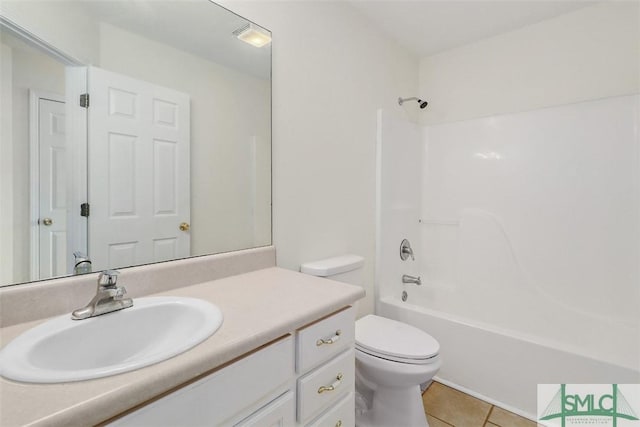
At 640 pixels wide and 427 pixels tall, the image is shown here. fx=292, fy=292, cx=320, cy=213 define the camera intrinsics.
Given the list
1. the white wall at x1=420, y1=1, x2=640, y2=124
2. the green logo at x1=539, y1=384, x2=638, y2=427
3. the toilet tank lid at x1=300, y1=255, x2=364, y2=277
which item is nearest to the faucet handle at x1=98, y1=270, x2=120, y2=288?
the toilet tank lid at x1=300, y1=255, x2=364, y2=277

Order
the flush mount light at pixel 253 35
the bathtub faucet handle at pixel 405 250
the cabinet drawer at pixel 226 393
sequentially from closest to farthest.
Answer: the cabinet drawer at pixel 226 393, the flush mount light at pixel 253 35, the bathtub faucet handle at pixel 405 250

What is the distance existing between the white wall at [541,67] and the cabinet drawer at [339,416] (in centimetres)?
228

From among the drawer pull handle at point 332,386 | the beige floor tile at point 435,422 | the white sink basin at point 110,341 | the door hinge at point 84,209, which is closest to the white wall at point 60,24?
the door hinge at point 84,209

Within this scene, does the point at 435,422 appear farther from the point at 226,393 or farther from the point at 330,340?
the point at 226,393

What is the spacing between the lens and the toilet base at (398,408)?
4.78 feet

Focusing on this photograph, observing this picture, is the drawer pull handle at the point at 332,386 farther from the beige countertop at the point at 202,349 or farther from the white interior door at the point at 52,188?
the white interior door at the point at 52,188

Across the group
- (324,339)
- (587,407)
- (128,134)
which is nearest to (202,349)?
(324,339)

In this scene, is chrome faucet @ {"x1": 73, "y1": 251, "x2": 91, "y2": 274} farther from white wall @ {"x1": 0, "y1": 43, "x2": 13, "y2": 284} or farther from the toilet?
the toilet

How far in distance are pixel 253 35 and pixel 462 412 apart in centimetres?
226

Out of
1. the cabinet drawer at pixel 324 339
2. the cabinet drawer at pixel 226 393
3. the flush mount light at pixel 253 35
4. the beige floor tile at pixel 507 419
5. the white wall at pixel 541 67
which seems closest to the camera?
the cabinet drawer at pixel 226 393

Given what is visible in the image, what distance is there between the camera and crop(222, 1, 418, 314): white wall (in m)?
1.47

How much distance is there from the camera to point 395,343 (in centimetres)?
144

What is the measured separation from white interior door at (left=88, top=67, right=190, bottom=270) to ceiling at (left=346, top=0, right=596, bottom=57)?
144 cm

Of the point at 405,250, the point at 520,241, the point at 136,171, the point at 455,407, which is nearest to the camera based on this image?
the point at 136,171
